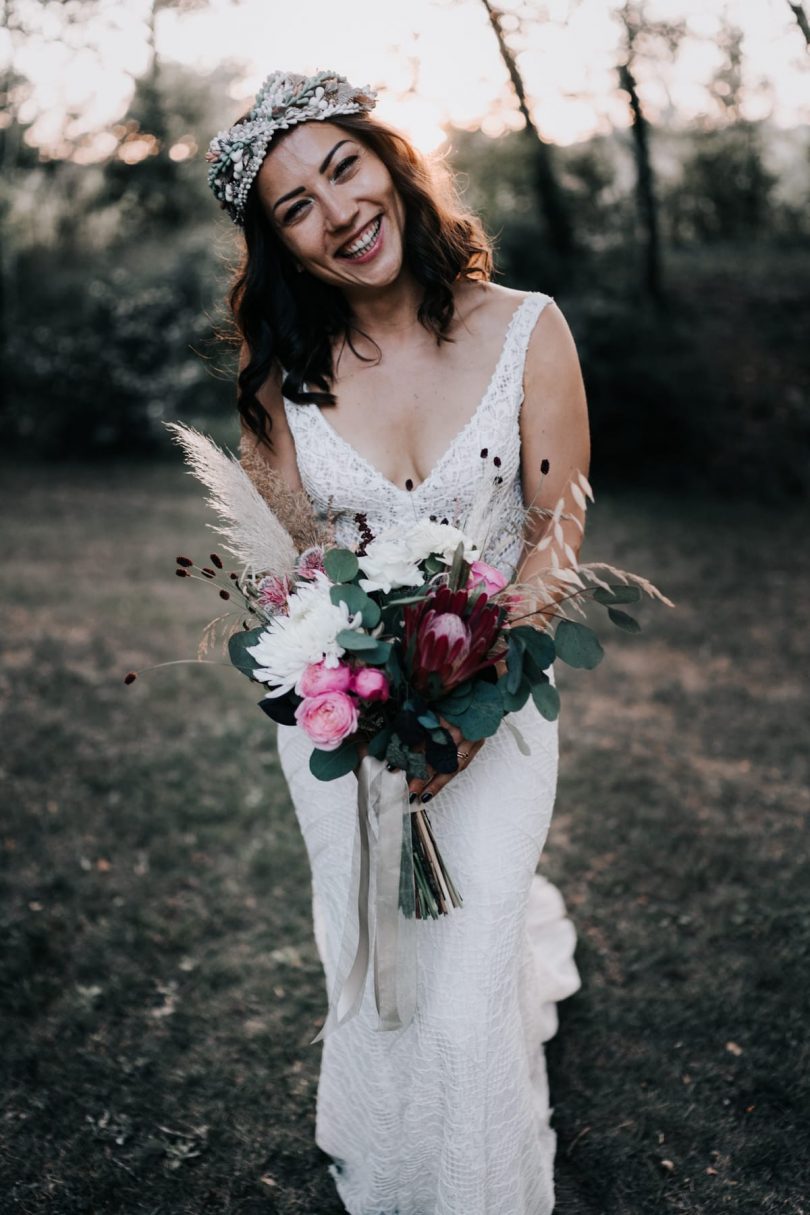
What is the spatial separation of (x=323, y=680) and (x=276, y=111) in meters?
1.55

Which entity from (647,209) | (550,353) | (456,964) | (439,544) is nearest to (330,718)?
(439,544)

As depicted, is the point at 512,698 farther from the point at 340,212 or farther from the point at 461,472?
the point at 340,212

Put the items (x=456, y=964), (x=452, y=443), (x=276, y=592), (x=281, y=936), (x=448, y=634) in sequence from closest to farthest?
(x=448, y=634) → (x=276, y=592) → (x=456, y=964) → (x=452, y=443) → (x=281, y=936)

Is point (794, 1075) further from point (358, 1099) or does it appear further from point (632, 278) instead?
point (632, 278)

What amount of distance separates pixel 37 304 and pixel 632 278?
8293 mm

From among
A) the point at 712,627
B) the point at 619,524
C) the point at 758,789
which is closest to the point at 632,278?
the point at 619,524

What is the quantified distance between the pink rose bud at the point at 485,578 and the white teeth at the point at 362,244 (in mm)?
986

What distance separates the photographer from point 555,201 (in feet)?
37.5

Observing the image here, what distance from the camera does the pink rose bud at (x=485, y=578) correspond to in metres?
2.04

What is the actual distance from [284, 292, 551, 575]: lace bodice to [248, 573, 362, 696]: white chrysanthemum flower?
0.60 metres

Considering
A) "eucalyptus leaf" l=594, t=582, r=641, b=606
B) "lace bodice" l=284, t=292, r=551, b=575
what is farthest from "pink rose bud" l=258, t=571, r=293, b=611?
"eucalyptus leaf" l=594, t=582, r=641, b=606

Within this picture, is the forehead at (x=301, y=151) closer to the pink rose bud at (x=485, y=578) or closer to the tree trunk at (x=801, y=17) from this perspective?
the pink rose bud at (x=485, y=578)

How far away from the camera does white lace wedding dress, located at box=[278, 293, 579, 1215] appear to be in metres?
2.29

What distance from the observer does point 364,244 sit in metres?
2.56
